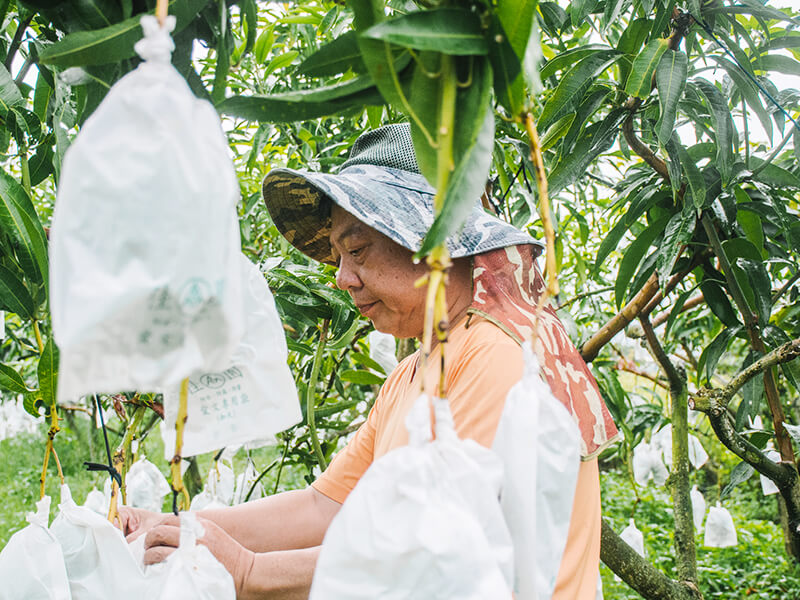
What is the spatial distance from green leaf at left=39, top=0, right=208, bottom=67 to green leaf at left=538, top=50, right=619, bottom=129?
66cm

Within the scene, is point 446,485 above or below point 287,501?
above

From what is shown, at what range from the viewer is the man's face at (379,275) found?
105 cm

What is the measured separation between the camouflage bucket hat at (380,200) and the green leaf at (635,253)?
1.68 ft

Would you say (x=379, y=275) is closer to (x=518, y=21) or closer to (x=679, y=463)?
(x=518, y=21)

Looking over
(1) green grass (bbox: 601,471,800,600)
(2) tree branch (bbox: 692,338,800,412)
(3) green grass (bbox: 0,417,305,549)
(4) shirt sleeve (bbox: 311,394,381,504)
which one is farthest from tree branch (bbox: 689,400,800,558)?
(3) green grass (bbox: 0,417,305,549)

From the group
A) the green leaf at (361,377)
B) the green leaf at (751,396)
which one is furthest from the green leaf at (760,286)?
the green leaf at (361,377)

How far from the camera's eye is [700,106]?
1.16 metres

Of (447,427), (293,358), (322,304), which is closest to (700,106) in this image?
(322,304)

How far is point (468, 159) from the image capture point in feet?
1.43

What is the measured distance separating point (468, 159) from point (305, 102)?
152mm

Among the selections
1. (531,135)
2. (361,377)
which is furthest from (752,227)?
(531,135)

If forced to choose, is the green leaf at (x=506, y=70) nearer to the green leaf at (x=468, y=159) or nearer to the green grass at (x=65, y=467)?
the green leaf at (x=468, y=159)

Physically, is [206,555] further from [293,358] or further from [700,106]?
[293,358]

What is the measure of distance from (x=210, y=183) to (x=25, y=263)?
498 millimetres
